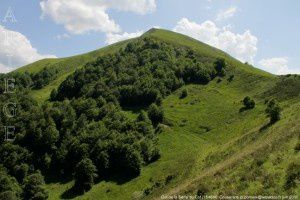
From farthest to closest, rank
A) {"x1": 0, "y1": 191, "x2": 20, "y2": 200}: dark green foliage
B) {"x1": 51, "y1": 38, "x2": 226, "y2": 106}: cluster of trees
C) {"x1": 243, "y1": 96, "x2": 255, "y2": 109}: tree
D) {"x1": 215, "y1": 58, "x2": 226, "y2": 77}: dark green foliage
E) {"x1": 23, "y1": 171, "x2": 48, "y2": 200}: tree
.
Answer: {"x1": 215, "y1": 58, "x2": 226, "y2": 77}: dark green foliage, {"x1": 51, "y1": 38, "x2": 226, "y2": 106}: cluster of trees, {"x1": 243, "y1": 96, "x2": 255, "y2": 109}: tree, {"x1": 23, "y1": 171, "x2": 48, "y2": 200}: tree, {"x1": 0, "y1": 191, "x2": 20, "y2": 200}: dark green foliage

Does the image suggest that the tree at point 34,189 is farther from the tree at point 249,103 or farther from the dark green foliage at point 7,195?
the tree at point 249,103

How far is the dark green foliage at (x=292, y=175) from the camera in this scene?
2970 cm

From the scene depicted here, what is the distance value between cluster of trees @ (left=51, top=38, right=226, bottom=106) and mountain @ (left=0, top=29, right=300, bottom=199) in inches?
16.7

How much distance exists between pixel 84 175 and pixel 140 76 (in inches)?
3016

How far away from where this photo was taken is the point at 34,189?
332ft

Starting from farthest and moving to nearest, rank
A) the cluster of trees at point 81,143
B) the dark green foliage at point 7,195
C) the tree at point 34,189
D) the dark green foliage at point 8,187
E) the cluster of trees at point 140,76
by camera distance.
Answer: the cluster of trees at point 140,76, the cluster of trees at point 81,143, the dark green foliage at point 8,187, the tree at point 34,189, the dark green foliage at point 7,195

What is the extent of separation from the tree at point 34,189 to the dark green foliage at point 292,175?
78619mm

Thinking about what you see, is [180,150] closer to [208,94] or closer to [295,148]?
[208,94]

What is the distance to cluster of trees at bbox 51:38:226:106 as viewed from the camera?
156750 millimetres

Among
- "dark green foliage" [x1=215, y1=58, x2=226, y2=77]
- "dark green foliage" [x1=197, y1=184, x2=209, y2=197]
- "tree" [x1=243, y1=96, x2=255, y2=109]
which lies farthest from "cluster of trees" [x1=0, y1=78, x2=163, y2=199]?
"dark green foliage" [x1=197, y1=184, x2=209, y2=197]

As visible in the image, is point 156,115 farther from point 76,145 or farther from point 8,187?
point 8,187

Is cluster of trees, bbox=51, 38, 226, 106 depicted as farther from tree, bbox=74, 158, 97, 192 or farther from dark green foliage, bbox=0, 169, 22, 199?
dark green foliage, bbox=0, 169, 22, 199

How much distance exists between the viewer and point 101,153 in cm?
11112

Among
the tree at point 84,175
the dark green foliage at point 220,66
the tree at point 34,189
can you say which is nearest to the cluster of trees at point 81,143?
the tree at point 84,175
